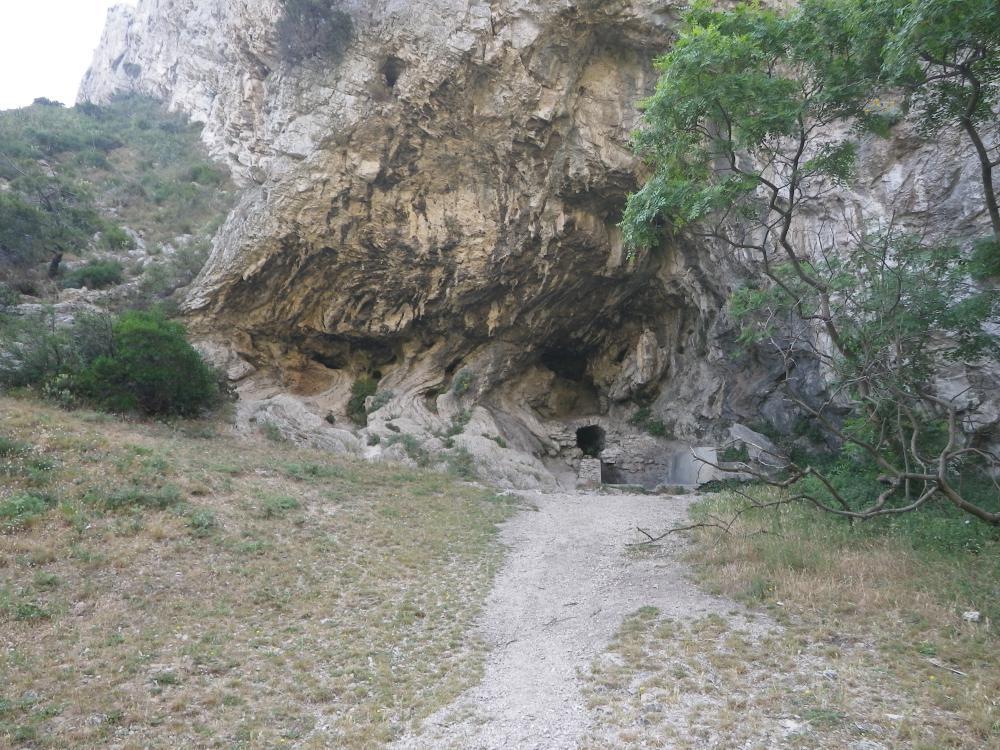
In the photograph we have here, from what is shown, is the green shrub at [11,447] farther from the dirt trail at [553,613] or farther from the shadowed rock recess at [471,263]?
the dirt trail at [553,613]

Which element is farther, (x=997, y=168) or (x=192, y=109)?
(x=192, y=109)

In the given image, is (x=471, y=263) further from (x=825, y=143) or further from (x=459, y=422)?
(x=825, y=143)

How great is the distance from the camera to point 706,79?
22.2ft

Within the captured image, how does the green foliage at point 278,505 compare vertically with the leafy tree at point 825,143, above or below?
below

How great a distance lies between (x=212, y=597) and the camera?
674cm

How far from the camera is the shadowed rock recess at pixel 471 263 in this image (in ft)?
54.5

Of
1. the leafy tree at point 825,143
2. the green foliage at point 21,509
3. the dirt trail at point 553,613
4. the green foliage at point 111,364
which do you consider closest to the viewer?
the dirt trail at point 553,613

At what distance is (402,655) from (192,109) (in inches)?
1826

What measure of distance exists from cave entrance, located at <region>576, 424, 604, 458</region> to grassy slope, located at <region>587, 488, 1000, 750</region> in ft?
46.8

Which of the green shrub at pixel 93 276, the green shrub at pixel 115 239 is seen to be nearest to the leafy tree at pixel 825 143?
the green shrub at pixel 93 276

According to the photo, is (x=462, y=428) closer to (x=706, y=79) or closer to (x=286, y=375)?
(x=286, y=375)

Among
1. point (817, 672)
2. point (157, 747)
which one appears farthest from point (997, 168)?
point (157, 747)

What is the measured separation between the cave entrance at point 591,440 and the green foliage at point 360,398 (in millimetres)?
8292

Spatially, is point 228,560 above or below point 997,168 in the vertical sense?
below
